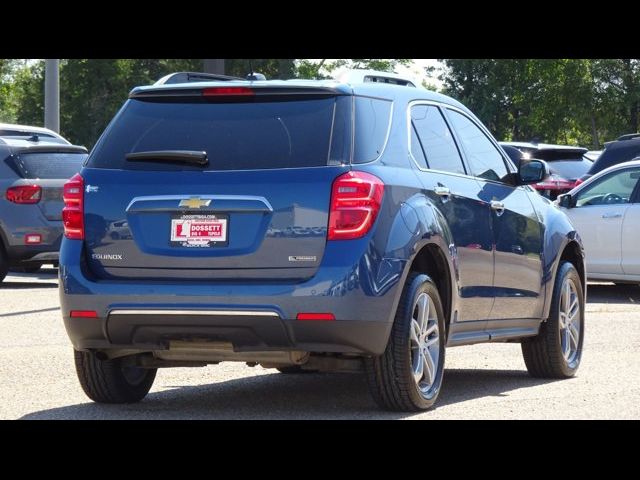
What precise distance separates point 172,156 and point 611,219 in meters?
10.9

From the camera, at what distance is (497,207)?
938 cm

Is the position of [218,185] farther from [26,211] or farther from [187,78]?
[26,211]

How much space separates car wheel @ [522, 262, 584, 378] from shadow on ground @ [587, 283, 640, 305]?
684cm

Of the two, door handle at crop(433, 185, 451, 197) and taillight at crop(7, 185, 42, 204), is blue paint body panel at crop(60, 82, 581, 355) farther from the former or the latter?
taillight at crop(7, 185, 42, 204)

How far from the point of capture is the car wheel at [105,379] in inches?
329

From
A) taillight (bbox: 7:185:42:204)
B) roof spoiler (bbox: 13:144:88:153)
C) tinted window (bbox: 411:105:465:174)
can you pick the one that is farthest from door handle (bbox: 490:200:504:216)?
roof spoiler (bbox: 13:144:88:153)

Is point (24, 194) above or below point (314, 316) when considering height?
below

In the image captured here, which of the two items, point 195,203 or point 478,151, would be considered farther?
point 478,151

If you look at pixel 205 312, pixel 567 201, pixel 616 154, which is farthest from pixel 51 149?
pixel 205 312

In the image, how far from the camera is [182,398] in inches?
355

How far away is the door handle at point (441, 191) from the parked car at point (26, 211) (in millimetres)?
10734

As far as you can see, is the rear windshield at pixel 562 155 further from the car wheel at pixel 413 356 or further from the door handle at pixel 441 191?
the car wheel at pixel 413 356

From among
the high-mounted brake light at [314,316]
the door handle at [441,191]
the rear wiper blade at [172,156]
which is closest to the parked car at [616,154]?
the door handle at [441,191]
